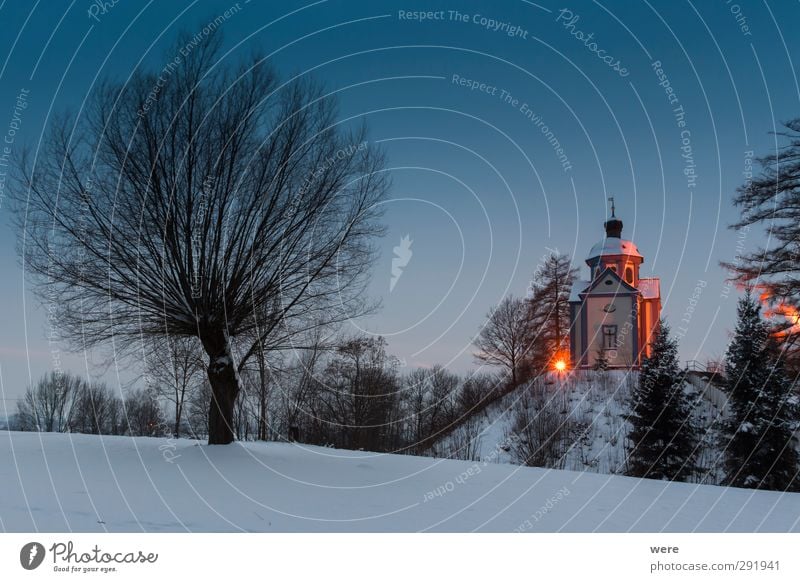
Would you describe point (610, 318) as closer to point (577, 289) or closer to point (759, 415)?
point (577, 289)

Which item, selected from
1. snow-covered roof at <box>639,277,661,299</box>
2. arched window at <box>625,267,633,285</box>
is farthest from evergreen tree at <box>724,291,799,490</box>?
snow-covered roof at <box>639,277,661,299</box>

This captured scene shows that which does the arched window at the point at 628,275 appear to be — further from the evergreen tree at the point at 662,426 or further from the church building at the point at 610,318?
the evergreen tree at the point at 662,426

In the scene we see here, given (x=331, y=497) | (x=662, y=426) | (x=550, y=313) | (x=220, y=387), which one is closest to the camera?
(x=331, y=497)

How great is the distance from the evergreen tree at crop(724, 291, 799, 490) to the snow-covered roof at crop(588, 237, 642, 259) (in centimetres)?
2702

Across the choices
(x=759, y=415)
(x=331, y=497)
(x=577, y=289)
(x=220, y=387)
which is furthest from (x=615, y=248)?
(x=331, y=497)

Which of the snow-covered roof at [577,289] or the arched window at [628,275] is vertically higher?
the arched window at [628,275]

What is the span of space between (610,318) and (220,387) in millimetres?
36193

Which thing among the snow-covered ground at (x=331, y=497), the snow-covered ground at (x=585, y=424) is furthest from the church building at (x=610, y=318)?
the snow-covered ground at (x=331, y=497)

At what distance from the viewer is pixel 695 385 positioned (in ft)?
112

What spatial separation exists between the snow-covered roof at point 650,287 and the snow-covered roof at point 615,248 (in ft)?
7.69

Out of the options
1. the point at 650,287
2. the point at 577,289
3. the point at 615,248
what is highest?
the point at 615,248

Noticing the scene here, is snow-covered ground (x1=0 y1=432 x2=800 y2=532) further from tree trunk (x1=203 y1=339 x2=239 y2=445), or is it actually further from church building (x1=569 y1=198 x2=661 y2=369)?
church building (x1=569 y1=198 x2=661 y2=369)

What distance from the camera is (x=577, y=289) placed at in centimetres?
4866

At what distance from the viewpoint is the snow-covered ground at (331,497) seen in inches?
311
